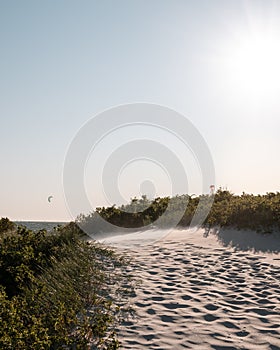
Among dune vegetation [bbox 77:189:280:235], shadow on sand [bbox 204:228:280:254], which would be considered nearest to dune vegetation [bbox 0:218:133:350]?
shadow on sand [bbox 204:228:280:254]

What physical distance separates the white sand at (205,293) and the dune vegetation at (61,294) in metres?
0.44

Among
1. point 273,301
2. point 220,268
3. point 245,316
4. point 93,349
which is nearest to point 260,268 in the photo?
point 220,268

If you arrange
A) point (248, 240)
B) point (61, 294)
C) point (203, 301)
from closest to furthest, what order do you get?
point (61, 294)
point (203, 301)
point (248, 240)

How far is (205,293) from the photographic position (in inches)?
372

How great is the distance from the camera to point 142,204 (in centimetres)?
2175

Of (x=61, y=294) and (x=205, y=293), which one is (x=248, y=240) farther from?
(x=61, y=294)

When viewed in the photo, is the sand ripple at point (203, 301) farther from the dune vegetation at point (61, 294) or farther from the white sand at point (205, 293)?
the dune vegetation at point (61, 294)

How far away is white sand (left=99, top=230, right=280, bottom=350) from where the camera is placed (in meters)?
7.33

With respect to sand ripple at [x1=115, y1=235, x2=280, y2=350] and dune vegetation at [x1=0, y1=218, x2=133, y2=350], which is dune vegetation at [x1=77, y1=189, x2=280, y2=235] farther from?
dune vegetation at [x1=0, y1=218, x2=133, y2=350]

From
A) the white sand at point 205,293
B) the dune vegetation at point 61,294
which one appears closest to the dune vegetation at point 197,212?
the white sand at point 205,293

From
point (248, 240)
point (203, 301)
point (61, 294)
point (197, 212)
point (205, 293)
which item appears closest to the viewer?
point (61, 294)

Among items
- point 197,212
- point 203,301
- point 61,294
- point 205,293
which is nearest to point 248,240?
point 197,212

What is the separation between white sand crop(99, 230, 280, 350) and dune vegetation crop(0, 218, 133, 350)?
0.44 meters

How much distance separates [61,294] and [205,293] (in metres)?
2.99
